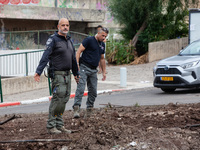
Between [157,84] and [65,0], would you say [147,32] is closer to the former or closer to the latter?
[65,0]

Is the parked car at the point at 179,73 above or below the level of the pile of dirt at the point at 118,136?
above

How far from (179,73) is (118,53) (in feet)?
45.4

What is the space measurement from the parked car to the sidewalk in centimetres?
341

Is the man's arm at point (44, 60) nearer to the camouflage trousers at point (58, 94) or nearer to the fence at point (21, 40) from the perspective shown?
the camouflage trousers at point (58, 94)

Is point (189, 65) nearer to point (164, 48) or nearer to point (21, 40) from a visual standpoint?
point (21, 40)

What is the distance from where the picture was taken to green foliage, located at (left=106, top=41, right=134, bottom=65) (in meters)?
26.5

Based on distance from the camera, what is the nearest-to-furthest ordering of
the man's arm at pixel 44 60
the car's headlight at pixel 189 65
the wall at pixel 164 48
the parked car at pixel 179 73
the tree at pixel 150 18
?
1. the man's arm at pixel 44 60
2. the parked car at pixel 179 73
3. the car's headlight at pixel 189 65
4. the wall at pixel 164 48
5. the tree at pixel 150 18

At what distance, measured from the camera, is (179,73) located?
12.9 m

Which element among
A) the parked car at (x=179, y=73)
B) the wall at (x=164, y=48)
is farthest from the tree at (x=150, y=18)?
the parked car at (x=179, y=73)

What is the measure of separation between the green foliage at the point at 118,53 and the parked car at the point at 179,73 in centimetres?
1293

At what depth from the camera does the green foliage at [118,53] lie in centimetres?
2648

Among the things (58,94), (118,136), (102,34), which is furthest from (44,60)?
(102,34)

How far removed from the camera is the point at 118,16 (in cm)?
2822

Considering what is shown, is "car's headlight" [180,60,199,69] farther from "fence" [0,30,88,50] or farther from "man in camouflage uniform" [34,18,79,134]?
"fence" [0,30,88,50]
